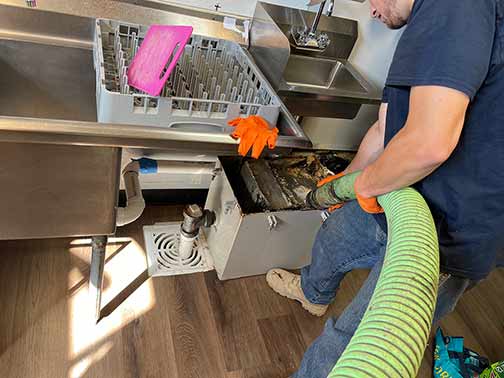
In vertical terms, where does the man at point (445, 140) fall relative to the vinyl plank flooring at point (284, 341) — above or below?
above

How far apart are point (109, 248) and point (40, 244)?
290mm

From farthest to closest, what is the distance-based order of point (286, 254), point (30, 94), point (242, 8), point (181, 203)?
point (181, 203) < point (286, 254) < point (242, 8) < point (30, 94)

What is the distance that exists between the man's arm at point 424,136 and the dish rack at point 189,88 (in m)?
0.46

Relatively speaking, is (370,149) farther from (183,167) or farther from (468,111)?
(183,167)

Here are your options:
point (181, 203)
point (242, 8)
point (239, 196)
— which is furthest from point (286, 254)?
point (242, 8)

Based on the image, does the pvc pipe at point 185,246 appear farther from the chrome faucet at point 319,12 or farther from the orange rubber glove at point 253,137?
the chrome faucet at point 319,12

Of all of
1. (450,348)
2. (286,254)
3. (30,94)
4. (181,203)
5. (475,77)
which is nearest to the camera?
(475,77)

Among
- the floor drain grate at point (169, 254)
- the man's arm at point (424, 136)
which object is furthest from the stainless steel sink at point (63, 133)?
the floor drain grate at point (169, 254)

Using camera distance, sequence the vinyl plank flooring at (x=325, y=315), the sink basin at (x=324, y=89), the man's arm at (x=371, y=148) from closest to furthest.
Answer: the man's arm at (x=371, y=148) < the sink basin at (x=324, y=89) < the vinyl plank flooring at (x=325, y=315)

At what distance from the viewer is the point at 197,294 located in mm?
1726

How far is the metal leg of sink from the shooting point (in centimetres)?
132

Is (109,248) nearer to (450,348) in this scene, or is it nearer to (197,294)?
(197,294)

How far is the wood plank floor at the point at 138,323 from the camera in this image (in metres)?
1.42

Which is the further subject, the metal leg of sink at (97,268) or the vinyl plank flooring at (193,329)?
the vinyl plank flooring at (193,329)
